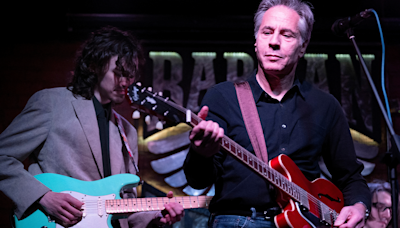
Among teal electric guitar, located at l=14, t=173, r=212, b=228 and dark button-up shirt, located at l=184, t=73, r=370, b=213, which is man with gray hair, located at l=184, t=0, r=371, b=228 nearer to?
dark button-up shirt, located at l=184, t=73, r=370, b=213

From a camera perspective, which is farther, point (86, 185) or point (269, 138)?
point (86, 185)

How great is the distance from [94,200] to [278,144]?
1.19m

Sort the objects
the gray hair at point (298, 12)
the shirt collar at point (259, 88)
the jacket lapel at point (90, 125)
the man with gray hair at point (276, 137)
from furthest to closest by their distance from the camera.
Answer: the jacket lapel at point (90, 125), the gray hair at point (298, 12), the shirt collar at point (259, 88), the man with gray hair at point (276, 137)

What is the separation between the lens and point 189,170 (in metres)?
1.56

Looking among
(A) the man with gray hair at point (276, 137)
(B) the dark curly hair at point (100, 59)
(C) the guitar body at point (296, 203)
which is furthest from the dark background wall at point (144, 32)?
(C) the guitar body at point (296, 203)

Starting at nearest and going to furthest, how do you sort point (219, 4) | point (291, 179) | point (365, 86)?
1. point (291, 179)
2. point (219, 4)
3. point (365, 86)

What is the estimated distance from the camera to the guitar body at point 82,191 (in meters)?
2.03

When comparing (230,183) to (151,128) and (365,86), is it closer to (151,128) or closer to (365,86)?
(151,128)

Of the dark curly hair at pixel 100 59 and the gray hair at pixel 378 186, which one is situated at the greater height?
the dark curly hair at pixel 100 59

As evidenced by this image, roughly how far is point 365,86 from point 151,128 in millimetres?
2983

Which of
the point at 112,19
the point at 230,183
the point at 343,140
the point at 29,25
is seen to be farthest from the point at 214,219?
the point at 29,25

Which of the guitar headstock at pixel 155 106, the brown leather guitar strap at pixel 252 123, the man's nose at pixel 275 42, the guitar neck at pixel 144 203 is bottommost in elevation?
the guitar neck at pixel 144 203

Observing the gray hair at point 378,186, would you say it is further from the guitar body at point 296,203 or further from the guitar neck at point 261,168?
the guitar neck at point 261,168

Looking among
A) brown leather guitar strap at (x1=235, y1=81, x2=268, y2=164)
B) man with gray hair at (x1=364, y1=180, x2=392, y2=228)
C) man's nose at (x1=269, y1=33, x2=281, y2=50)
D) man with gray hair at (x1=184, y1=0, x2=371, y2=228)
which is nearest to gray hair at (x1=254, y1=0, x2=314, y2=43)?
man with gray hair at (x1=184, y1=0, x2=371, y2=228)
